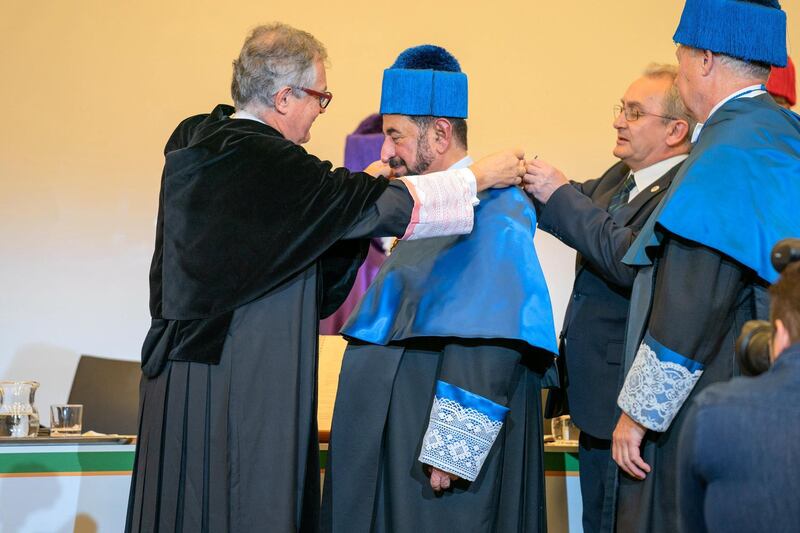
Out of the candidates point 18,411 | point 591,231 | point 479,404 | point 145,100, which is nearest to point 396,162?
point 591,231

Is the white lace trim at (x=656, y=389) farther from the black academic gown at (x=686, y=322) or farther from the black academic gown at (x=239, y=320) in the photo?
the black academic gown at (x=239, y=320)

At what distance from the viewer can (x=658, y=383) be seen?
2.18m

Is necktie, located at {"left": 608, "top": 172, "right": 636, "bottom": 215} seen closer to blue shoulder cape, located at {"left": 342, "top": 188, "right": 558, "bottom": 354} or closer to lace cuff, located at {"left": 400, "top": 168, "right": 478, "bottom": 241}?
blue shoulder cape, located at {"left": 342, "top": 188, "right": 558, "bottom": 354}

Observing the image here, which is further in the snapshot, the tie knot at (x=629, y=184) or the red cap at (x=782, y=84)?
the red cap at (x=782, y=84)

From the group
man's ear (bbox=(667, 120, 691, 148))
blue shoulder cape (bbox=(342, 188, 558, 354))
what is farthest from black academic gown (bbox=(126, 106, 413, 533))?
man's ear (bbox=(667, 120, 691, 148))

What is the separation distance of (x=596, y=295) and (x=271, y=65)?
1081 millimetres

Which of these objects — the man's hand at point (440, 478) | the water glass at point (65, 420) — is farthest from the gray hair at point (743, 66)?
the water glass at point (65, 420)

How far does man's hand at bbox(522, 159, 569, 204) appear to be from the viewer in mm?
2821

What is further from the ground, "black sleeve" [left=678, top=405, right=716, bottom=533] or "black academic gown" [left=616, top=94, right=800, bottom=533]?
"black academic gown" [left=616, top=94, right=800, bottom=533]

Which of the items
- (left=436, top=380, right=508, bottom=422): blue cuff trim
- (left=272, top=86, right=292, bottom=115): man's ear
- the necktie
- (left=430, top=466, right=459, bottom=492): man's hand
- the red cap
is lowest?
(left=430, top=466, right=459, bottom=492): man's hand

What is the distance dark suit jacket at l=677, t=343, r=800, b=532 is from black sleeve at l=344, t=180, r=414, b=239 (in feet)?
3.81

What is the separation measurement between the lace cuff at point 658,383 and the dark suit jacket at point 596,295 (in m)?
0.40

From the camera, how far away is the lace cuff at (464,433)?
2.38m

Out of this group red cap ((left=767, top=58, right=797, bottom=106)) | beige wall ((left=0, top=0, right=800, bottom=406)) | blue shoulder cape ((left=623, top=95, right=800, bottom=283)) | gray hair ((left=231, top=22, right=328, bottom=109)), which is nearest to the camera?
blue shoulder cape ((left=623, top=95, right=800, bottom=283))
